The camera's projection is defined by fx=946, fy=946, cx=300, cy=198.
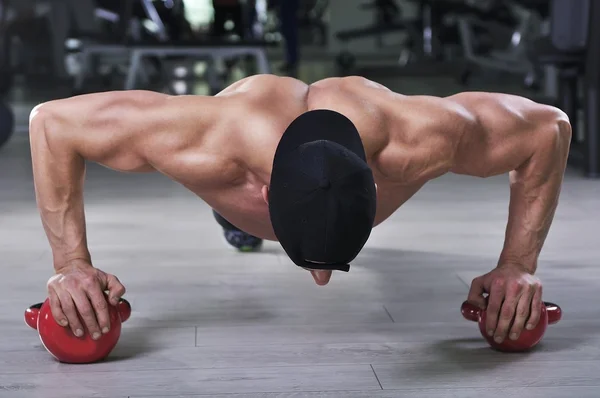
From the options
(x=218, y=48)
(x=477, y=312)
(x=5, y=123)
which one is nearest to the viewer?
(x=477, y=312)

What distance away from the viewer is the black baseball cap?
1.20 m

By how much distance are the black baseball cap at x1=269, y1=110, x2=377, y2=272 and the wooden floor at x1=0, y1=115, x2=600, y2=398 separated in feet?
0.86

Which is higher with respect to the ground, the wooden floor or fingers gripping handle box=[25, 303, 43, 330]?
fingers gripping handle box=[25, 303, 43, 330]

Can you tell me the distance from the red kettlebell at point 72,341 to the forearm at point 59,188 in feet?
0.31

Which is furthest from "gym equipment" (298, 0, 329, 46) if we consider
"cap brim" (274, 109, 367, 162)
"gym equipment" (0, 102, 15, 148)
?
"cap brim" (274, 109, 367, 162)

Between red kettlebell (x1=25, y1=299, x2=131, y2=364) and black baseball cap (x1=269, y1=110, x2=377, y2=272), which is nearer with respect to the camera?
black baseball cap (x1=269, y1=110, x2=377, y2=272)

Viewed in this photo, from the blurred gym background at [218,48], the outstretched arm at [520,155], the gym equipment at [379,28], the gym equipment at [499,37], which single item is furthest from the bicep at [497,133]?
the gym equipment at [379,28]

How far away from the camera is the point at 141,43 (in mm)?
5309

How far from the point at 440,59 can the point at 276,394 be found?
614 centimetres

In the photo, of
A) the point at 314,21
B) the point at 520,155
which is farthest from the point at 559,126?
the point at 314,21

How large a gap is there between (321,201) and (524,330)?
0.53 meters

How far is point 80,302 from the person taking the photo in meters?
1.48

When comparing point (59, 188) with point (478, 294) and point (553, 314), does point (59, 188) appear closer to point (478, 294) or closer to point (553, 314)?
point (478, 294)

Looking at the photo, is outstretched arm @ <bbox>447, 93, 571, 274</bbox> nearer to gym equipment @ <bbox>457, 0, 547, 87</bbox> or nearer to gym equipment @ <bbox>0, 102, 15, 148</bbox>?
gym equipment @ <bbox>0, 102, 15, 148</bbox>
